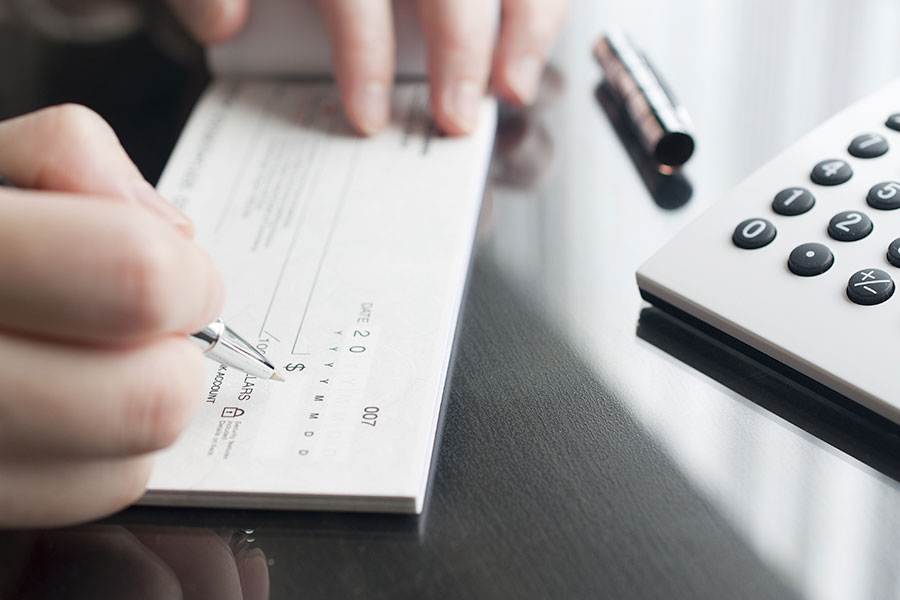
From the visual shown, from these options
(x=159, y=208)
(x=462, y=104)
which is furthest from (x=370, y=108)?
(x=159, y=208)

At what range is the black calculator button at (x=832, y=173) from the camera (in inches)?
16.9

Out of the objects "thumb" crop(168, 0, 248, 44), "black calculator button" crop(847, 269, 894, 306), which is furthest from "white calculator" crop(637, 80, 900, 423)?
"thumb" crop(168, 0, 248, 44)

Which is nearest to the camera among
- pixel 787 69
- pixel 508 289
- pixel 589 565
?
pixel 589 565

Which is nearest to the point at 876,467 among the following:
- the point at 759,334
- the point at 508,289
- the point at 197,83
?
the point at 759,334

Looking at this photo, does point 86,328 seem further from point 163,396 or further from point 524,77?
point 524,77

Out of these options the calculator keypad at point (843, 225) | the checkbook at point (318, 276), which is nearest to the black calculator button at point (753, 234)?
the calculator keypad at point (843, 225)

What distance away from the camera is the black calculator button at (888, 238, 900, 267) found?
383 millimetres

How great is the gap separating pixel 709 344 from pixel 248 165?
0.24 m

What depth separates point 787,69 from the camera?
1.82ft

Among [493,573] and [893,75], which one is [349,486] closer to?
[493,573]

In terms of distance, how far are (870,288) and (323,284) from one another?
0.21m

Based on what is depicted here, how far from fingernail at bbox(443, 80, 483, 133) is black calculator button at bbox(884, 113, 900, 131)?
0.19m

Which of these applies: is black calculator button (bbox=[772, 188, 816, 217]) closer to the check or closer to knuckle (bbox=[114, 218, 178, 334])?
the check

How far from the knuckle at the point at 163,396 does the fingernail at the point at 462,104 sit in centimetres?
25
